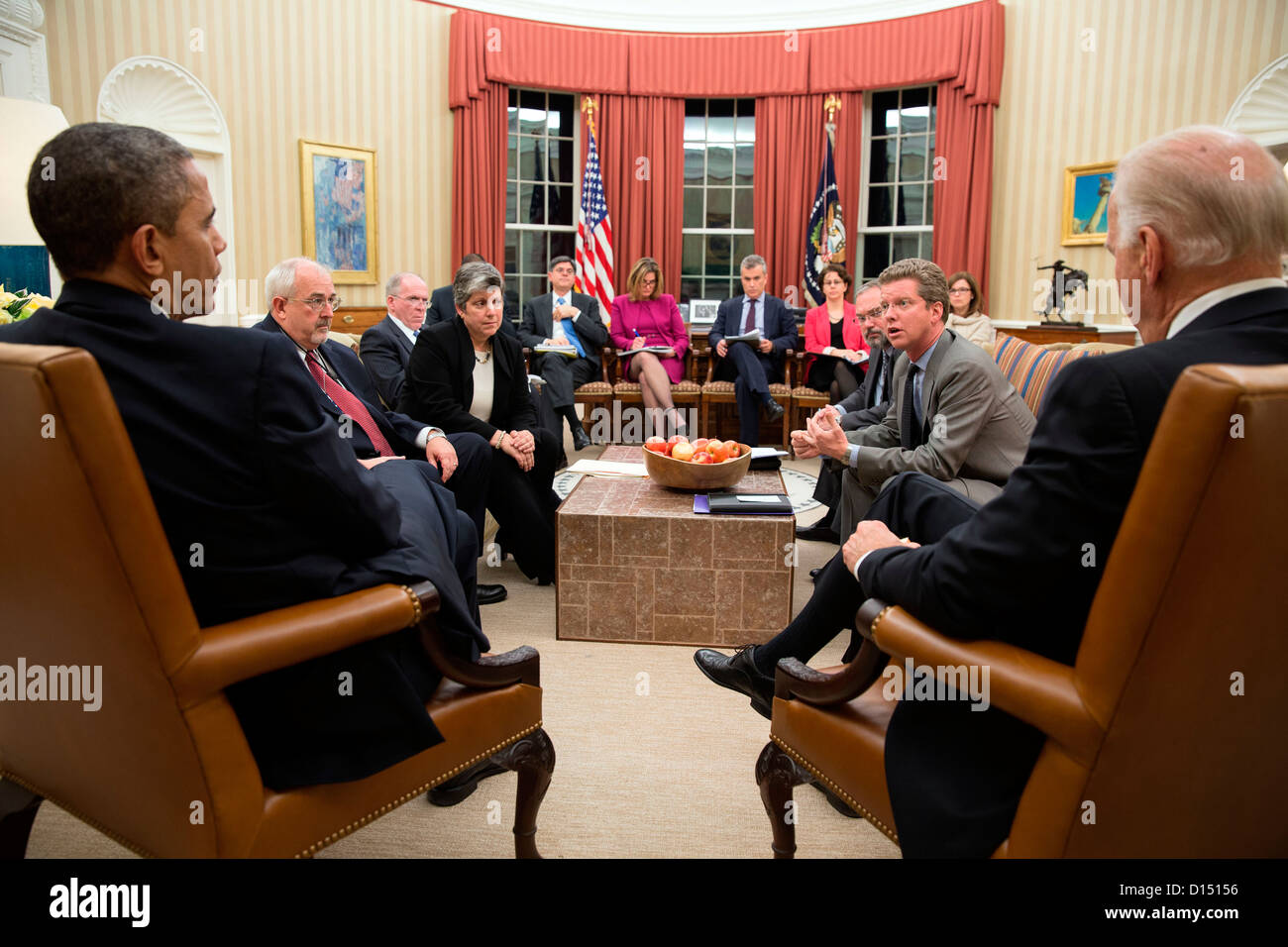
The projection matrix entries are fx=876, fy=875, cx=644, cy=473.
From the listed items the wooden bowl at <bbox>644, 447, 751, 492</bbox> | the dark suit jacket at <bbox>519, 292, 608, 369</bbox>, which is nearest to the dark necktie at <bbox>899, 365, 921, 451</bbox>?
the wooden bowl at <bbox>644, 447, 751, 492</bbox>

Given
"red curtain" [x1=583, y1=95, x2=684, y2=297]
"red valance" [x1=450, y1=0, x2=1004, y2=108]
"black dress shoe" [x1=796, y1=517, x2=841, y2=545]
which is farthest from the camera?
"red curtain" [x1=583, y1=95, x2=684, y2=297]

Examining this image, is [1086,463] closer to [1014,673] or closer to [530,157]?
[1014,673]

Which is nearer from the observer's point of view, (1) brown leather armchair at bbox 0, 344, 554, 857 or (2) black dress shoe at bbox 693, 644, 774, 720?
(1) brown leather armchair at bbox 0, 344, 554, 857

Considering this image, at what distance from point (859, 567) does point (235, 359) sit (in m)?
1.07

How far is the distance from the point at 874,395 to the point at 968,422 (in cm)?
137

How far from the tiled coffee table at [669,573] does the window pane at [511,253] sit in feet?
18.5

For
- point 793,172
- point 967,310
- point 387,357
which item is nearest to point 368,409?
point 387,357

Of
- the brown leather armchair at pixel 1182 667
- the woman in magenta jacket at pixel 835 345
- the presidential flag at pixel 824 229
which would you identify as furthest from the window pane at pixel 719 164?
the brown leather armchair at pixel 1182 667

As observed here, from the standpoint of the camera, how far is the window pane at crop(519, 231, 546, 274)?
8.32 m

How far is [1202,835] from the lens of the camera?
1164mm

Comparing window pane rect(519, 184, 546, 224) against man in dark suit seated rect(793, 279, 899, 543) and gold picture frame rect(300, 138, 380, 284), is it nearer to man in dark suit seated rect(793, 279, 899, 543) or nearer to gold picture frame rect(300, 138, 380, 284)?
gold picture frame rect(300, 138, 380, 284)

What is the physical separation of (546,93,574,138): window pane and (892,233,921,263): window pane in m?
3.23

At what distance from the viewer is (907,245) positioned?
7.95 metres
